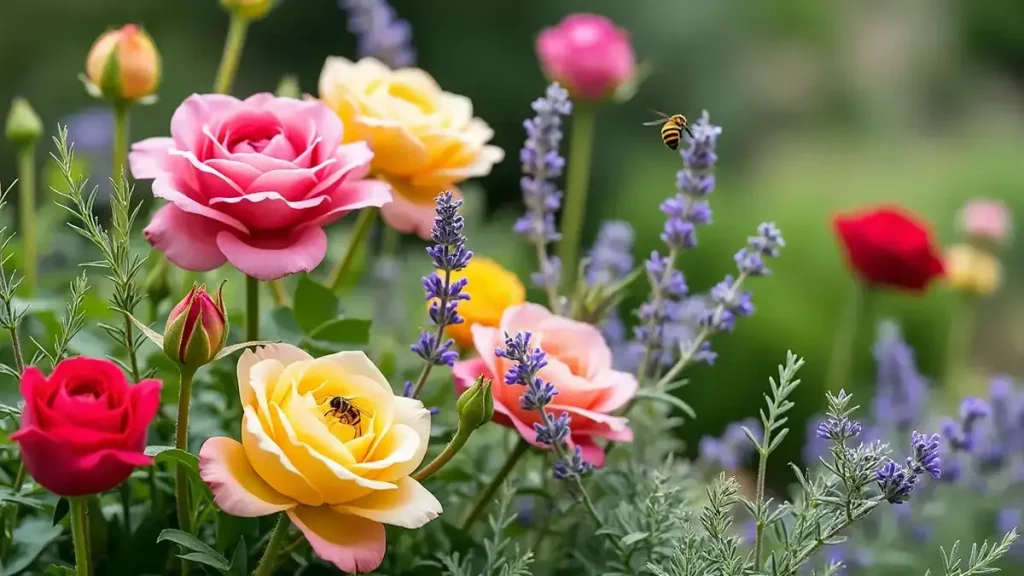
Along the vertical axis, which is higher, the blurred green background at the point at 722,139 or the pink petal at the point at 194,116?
the pink petal at the point at 194,116

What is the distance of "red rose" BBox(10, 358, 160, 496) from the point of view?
14.2 inches

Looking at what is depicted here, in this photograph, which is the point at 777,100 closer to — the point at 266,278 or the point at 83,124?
the point at 83,124

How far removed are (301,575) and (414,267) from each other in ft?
2.08

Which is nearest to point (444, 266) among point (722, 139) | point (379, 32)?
point (379, 32)

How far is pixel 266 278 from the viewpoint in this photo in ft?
1.48

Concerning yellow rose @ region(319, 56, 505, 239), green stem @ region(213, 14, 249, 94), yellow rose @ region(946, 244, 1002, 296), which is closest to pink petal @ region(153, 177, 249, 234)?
yellow rose @ region(319, 56, 505, 239)

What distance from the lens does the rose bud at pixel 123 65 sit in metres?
0.60

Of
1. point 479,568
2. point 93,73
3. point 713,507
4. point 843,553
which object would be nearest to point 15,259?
point 93,73

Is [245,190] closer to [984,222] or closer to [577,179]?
[577,179]

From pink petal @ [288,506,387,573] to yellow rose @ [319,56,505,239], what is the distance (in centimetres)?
18

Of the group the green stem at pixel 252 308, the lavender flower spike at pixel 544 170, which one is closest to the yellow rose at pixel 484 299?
the lavender flower spike at pixel 544 170

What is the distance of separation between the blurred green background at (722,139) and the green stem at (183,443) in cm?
62

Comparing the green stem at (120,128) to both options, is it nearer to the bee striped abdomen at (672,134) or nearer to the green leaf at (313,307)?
the green leaf at (313,307)

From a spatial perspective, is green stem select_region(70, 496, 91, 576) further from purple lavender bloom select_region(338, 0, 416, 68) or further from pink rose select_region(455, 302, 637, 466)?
purple lavender bloom select_region(338, 0, 416, 68)
